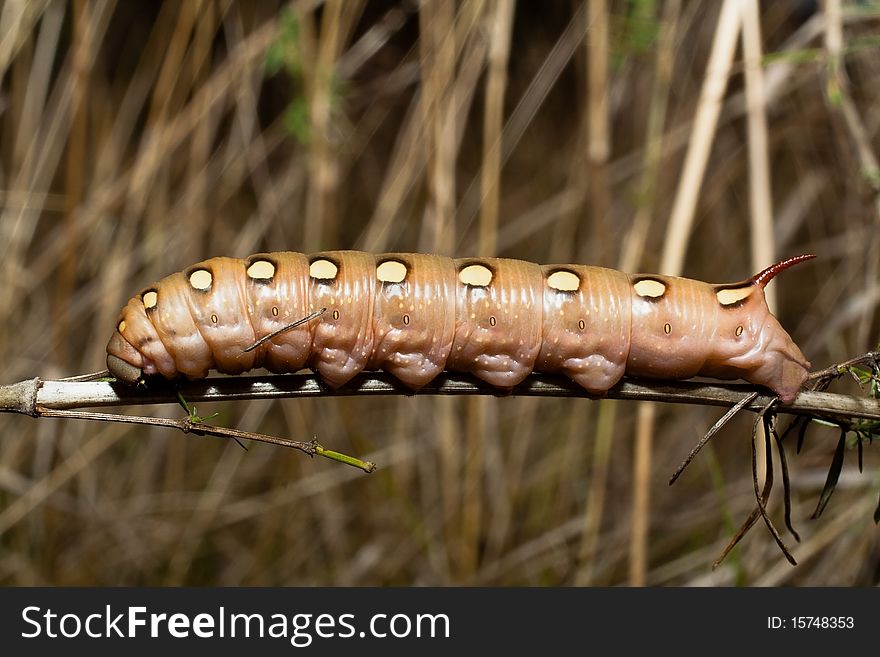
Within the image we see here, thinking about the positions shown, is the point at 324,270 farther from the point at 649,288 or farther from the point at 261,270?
the point at 649,288

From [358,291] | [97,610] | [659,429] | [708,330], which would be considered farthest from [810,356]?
[97,610]

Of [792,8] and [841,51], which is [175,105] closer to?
[841,51]

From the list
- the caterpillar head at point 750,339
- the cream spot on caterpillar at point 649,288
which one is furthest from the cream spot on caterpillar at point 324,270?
the caterpillar head at point 750,339

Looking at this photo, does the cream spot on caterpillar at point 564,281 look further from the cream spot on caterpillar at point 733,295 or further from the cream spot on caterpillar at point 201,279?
the cream spot on caterpillar at point 201,279

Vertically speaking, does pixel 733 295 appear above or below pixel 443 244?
below

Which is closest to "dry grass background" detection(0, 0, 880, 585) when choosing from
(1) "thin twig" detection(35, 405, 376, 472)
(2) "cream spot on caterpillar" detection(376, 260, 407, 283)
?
(2) "cream spot on caterpillar" detection(376, 260, 407, 283)

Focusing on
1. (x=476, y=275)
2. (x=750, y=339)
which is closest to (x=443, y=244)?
(x=476, y=275)
